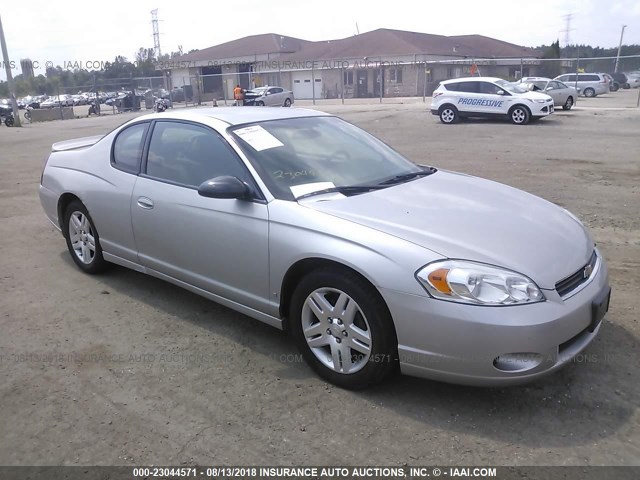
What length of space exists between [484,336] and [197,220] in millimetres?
2075

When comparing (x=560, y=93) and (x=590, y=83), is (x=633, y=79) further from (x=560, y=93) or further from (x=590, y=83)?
(x=560, y=93)

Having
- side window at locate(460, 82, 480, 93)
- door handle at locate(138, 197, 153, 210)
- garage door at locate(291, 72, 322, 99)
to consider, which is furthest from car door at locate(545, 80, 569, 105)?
garage door at locate(291, 72, 322, 99)

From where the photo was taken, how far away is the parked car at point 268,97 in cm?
3425

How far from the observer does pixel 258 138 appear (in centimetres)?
383

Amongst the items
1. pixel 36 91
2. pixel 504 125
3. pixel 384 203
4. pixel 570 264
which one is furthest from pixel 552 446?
pixel 36 91

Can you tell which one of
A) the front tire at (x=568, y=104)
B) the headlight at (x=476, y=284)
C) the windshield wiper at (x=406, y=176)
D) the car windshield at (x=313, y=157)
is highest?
the car windshield at (x=313, y=157)

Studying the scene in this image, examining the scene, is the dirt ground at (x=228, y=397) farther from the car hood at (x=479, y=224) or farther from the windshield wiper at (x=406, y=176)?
the windshield wiper at (x=406, y=176)

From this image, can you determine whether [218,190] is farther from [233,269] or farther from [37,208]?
[37,208]

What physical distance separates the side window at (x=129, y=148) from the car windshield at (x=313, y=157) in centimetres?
106

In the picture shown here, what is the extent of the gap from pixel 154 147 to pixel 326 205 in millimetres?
1779

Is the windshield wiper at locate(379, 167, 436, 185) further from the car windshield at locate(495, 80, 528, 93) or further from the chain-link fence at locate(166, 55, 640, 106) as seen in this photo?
the chain-link fence at locate(166, 55, 640, 106)

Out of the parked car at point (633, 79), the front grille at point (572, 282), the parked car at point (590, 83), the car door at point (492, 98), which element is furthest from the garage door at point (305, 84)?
the front grille at point (572, 282)

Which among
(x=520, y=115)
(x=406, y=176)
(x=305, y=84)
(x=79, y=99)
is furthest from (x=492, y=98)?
(x=79, y=99)

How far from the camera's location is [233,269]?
3.64 metres
